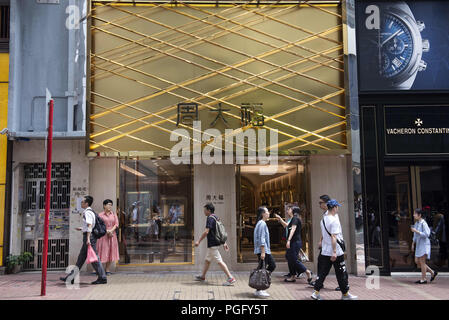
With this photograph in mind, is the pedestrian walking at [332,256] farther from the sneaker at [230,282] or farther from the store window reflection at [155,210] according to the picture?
the store window reflection at [155,210]

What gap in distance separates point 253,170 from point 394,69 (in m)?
4.56

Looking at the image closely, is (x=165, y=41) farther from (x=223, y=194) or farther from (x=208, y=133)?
(x=223, y=194)

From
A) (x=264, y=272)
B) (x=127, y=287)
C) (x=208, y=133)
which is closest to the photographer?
(x=264, y=272)

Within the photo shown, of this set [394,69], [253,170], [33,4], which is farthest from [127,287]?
[394,69]

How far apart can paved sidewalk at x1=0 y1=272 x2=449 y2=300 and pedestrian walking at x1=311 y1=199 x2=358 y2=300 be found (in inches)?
18.3

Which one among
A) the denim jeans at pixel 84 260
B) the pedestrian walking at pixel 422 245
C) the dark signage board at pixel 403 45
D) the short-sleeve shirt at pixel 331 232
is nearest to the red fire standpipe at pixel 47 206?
the denim jeans at pixel 84 260

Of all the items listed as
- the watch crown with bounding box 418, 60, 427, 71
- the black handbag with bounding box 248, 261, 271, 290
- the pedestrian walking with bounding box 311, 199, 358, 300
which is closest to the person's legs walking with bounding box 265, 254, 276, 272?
the black handbag with bounding box 248, 261, 271, 290

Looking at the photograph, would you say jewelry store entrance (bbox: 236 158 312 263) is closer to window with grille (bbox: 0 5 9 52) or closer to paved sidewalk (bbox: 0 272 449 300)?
paved sidewalk (bbox: 0 272 449 300)

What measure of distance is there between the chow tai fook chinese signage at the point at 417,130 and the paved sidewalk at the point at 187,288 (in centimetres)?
323

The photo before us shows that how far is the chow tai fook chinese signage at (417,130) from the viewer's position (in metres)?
10.8

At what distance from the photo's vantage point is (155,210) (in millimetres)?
11000

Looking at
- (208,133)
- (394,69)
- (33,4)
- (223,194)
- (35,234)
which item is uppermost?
(33,4)

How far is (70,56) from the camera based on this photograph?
10.8 m

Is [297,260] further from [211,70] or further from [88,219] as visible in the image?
[211,70]
